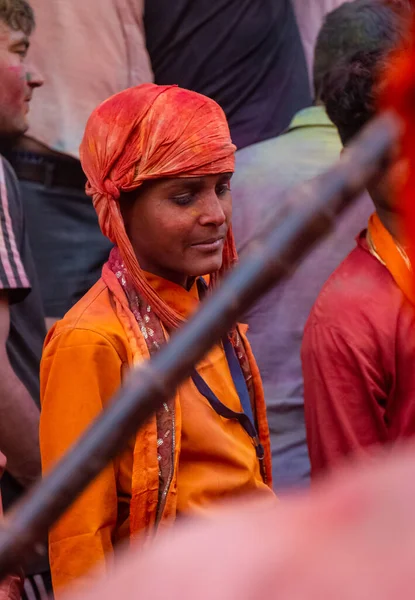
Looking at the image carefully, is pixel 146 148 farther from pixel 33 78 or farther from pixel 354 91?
pixel 33 78

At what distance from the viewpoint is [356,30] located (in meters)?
2.27

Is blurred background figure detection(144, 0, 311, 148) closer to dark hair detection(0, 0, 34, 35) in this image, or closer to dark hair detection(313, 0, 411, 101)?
dark hair detection(313, 0, 411, 101)

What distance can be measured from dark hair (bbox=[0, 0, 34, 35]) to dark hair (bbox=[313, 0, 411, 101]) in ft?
2.41

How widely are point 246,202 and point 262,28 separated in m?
0.50

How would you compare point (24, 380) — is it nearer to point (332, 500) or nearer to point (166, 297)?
point (166, 297)

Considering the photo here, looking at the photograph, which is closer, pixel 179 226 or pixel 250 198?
pixel 179 226

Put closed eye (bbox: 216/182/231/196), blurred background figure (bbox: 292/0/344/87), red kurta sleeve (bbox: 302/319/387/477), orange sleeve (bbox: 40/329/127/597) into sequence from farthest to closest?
blurred background figure (bbox: 292/0/344/87)
red kurta sleeve (bbox: 302/319/387/477)
closed eye (bbox: 216/182/231/196)
orange sleeve (bbox: 40/329/127/597)

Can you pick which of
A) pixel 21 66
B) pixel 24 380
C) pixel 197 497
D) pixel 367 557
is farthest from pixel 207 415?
pixel 367 557

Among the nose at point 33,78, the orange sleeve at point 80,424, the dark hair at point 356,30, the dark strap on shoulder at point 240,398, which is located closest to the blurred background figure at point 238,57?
the dark hair at point 356,30

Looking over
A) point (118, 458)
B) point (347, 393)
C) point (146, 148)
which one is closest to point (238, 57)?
point (146, 148)

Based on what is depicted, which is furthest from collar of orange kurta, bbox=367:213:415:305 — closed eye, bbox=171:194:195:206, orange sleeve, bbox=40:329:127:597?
orange sleeve, bbox=40:329:127:597

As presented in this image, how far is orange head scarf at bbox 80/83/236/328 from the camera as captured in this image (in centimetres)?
180

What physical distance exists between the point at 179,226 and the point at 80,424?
0.41m

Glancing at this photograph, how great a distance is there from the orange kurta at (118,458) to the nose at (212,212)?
0.21 meters
